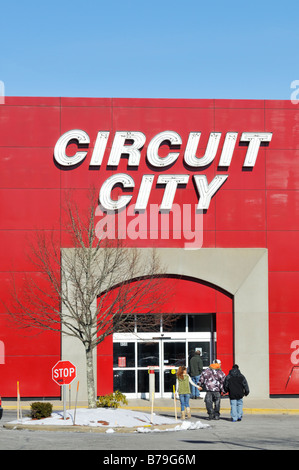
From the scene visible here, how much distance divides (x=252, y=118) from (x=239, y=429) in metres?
13.4

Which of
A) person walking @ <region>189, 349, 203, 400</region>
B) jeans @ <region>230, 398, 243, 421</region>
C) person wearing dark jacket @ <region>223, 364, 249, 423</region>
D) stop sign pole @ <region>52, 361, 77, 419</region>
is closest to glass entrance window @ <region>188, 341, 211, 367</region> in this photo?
person walking @ <region>189, 349, 203, 400</region>

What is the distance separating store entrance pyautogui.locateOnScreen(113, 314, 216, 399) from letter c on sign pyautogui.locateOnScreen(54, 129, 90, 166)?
21.3 feet

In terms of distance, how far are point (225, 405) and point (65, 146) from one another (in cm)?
1068

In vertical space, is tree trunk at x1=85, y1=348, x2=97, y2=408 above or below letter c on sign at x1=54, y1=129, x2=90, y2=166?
below

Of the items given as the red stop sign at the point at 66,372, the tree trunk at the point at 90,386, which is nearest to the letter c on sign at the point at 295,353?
the tree trunk at the point at 90,386

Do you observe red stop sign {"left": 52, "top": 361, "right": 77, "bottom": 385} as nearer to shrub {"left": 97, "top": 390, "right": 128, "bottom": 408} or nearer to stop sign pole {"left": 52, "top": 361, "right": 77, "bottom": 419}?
stop sign pole {"left": 52, "top": 361, "right": 77, "bottom": 419}

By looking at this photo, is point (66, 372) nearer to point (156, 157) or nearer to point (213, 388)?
point (213, 388)

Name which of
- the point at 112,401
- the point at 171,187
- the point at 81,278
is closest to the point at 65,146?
the point at 171,187

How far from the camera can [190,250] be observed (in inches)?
1192

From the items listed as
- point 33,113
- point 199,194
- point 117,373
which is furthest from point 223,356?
point 33,113

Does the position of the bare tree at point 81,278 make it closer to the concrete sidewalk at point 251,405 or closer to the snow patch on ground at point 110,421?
the concrete sidewalk at point 251,405

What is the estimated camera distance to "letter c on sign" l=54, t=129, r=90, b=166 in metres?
30.0

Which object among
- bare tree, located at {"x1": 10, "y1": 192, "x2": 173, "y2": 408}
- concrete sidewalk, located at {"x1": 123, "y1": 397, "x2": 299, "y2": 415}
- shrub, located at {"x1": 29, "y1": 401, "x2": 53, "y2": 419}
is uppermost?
bare tree, located at {"x1": 10, "y1": 192, "x2": 173, "y2": 408}
